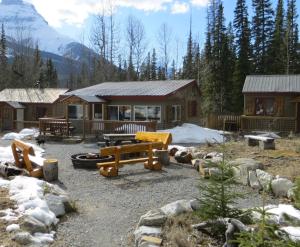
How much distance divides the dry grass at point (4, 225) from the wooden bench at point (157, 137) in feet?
20.7

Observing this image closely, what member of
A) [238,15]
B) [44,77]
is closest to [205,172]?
[238,15]

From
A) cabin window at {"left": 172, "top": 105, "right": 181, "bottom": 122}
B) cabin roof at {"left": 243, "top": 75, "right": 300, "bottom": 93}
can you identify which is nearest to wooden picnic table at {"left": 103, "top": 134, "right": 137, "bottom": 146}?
cabin window at {"left": 172, "top": 105, "right": 181, "bottom": 122}

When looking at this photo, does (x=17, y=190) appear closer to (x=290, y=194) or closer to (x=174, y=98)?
(x=290, y=194)

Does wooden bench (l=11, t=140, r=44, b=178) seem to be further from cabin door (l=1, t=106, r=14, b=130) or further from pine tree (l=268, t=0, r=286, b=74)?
pine tree (l=268, t=0, r=286, b=74)

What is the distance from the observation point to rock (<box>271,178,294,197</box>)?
27.2ft

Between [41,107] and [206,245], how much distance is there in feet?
94.6

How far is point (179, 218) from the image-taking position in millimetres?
6066

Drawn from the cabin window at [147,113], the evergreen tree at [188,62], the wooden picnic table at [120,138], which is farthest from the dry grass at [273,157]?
the evergreen tree at [188,62]

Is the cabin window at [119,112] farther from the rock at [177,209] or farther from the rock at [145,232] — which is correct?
the rock at [145,232]

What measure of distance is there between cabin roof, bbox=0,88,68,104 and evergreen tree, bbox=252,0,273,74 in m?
23.0

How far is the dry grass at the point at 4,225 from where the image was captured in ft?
17.9

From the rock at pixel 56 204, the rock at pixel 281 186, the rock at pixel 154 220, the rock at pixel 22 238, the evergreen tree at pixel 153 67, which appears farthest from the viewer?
the evergreen tree at pixel 153 67

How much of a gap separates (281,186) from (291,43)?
130 feet

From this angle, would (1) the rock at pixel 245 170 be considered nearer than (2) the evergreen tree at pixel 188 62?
Yes
